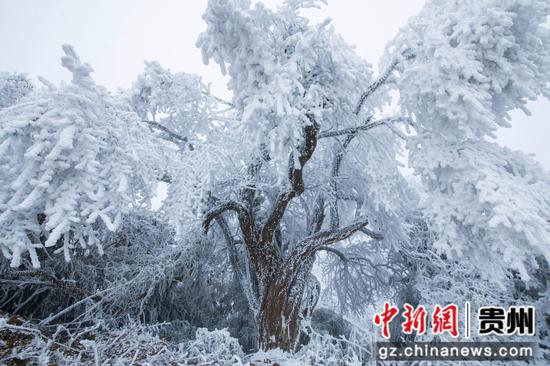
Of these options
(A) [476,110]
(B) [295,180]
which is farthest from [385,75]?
(B) [295,180]

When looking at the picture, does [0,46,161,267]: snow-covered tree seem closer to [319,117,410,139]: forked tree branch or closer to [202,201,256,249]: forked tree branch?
[202,201,256,249]: forked tree branch

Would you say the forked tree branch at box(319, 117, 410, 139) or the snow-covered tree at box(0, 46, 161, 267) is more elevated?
the forked tree branch at box(319, 117, 410, 139)

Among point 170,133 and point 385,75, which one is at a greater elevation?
point 385,75

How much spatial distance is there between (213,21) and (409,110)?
3156 millimetres

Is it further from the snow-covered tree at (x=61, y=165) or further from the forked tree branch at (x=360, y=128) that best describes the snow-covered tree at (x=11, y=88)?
the forked tree branch at (x=360, y=128)

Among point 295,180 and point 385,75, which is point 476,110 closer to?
point 385,75

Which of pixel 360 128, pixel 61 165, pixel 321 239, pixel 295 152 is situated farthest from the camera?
pixel 321 239

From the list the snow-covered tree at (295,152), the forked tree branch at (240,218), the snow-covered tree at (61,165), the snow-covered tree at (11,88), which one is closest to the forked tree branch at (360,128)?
the snow-covered tree at (295,152)

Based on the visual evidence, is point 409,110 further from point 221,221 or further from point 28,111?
point 28,111

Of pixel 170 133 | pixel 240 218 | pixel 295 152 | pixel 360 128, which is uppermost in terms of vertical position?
pixel 360 128

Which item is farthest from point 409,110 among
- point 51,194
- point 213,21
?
point 51,194

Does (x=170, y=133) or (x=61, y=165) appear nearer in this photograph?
(x=61, y=165)

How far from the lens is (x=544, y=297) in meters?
6.39

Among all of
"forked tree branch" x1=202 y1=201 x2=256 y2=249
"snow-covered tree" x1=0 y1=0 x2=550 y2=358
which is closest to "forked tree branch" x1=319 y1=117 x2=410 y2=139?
"snow-covered tree" x1=0 y1=0 x2=550 y2=358
